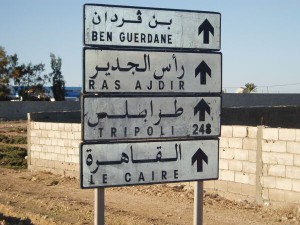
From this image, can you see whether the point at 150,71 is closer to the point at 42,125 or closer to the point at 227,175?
the point at 227,175

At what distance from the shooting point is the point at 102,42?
12.1 ft

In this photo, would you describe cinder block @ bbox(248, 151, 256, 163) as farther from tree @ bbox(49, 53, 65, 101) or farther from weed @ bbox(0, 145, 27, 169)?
tree @ bbox(49, 53, 65, 101)

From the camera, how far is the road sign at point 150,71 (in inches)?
143

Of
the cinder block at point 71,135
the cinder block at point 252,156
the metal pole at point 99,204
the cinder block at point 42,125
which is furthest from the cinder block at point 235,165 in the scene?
the metal pole at point 99,204

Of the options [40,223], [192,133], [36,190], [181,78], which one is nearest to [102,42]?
[181,78]

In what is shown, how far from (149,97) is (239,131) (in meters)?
6.49

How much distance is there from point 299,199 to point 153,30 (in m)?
5.84

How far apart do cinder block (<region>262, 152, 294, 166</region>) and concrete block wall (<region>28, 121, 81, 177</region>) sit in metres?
5.30

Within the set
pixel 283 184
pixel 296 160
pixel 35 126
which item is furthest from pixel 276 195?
pixel 35 126

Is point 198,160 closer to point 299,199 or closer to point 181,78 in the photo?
point 181,78

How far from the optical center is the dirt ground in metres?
8.66

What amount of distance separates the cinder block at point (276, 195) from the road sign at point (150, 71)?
18.0 ft

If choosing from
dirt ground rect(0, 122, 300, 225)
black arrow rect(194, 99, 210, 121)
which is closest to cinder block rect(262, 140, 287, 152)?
dirt ground rect(0, 122, 300, 225)

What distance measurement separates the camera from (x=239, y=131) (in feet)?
33.1
